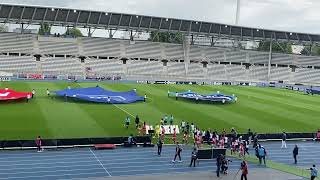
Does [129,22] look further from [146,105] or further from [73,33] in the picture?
[146,105]

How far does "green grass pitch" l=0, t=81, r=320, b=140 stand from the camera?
1214 inches

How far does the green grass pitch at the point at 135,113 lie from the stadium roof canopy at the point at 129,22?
64.9 ft

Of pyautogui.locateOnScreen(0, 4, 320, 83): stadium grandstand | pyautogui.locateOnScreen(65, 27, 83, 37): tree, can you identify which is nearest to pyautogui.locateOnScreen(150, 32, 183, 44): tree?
pyautogui.locateOnScreen(0, 4, 320, 83): stadium grandstand

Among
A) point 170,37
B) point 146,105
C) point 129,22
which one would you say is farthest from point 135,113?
point 170,37

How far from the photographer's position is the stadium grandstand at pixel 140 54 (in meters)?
69.8

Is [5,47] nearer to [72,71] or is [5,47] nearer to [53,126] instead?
[72,71]

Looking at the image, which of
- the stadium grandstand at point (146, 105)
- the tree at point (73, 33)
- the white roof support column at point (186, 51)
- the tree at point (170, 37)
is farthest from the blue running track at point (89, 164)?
the tree at point (73, 33)

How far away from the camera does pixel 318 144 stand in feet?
103

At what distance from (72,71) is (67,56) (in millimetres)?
3479

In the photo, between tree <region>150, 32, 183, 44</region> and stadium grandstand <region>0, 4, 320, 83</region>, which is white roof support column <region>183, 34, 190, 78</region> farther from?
tree <region>150, 32, 183, 44</region>

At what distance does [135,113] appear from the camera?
3828 cm

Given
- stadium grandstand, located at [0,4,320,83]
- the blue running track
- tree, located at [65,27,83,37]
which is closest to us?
the blue running track

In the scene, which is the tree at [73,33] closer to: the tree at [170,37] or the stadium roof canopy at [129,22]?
Result: the stadium roof canopy at [129,22]

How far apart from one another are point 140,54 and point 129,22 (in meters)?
7.37
